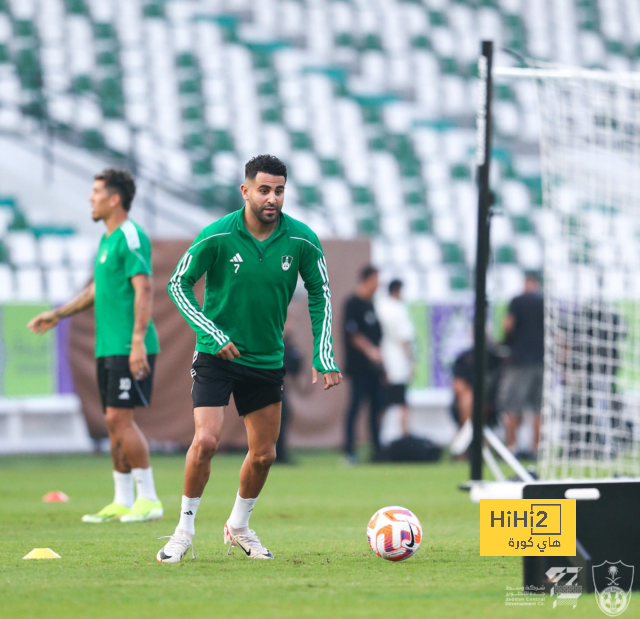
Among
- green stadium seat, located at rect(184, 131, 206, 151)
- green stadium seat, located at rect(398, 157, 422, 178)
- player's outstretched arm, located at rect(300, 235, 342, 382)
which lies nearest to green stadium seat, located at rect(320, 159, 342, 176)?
green stadium seat, located at rect(398, 157, 422, 178)

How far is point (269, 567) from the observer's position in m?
5.02

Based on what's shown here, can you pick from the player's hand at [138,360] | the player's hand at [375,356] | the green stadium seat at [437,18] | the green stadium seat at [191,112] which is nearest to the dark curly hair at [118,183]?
the player's hand at [138,360]

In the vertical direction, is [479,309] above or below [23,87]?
below

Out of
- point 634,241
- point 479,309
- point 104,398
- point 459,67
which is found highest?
point 459,67

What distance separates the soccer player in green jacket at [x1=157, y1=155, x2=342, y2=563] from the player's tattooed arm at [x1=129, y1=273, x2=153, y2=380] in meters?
1.69

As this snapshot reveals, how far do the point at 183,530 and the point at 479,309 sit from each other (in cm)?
398

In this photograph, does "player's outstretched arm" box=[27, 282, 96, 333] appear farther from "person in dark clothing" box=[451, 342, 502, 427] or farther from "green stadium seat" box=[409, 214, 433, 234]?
"green stadium seat" box=[409, 214, 433, 234]

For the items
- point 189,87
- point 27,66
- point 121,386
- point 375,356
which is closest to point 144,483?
point 121,386

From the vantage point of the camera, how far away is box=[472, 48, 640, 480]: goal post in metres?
9.24

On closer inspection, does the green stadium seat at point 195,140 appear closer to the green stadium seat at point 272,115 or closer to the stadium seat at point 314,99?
the stadium seat at point 314,99

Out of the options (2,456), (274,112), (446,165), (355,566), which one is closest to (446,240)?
(446,165)

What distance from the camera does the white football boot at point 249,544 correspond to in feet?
17.5

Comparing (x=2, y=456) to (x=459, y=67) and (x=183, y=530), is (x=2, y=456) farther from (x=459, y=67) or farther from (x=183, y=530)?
(x=459, y=67)

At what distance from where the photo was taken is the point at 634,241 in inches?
456
